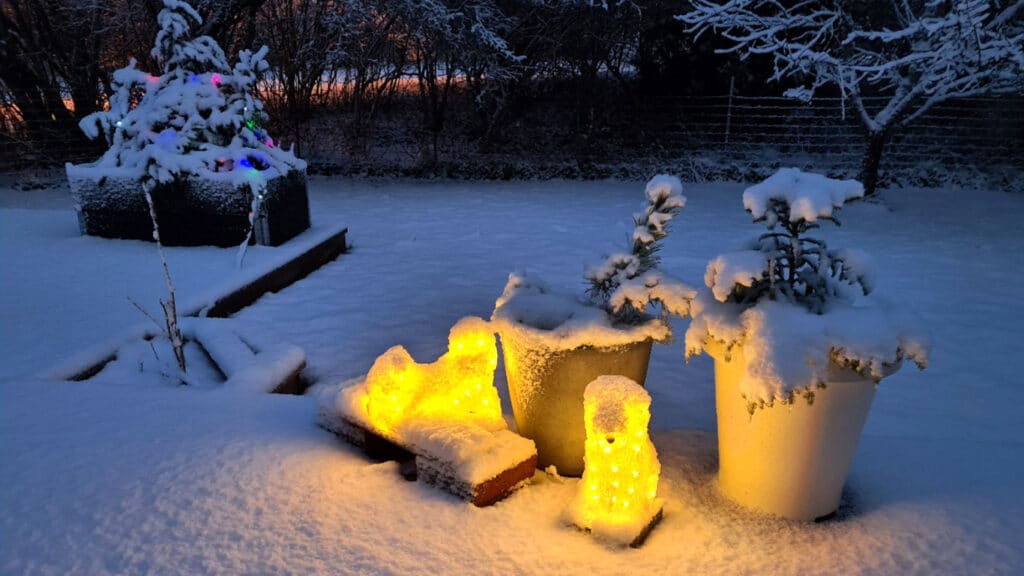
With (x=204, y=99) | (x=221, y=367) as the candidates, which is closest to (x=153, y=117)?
(x=204, y=99)

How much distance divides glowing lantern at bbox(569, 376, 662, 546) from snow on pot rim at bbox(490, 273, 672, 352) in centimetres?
22

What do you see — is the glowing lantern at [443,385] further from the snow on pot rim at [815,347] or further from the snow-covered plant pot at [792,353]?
the snow on pot rim at [815,347]

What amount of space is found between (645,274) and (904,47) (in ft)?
31.3

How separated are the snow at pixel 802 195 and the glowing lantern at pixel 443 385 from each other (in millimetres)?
1049

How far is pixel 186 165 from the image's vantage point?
5.66 metres

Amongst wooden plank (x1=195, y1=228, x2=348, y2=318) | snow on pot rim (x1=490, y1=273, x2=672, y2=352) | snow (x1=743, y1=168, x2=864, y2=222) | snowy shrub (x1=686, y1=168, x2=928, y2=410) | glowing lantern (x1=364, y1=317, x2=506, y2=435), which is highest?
snow (x1=743, y1=168, x2=864, y2=222)

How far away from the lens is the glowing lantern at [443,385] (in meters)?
2.41

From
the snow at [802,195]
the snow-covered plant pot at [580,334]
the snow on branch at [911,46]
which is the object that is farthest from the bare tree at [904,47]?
the snow-covered plant pot at [580,334]

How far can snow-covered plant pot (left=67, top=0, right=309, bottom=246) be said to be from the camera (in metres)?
5.72

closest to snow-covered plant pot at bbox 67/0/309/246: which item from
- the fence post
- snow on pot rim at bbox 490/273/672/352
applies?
snow on pot rim at bbox 490/273/672/352

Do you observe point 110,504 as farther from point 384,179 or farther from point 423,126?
point 423,126

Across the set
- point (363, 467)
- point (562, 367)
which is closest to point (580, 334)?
point (562, 367)

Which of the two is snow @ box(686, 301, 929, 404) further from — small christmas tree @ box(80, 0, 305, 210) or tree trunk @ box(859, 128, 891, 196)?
tree trunk @ box(859, 128, 891, 196)

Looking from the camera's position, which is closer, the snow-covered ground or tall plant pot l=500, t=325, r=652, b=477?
the snow-covered ground
